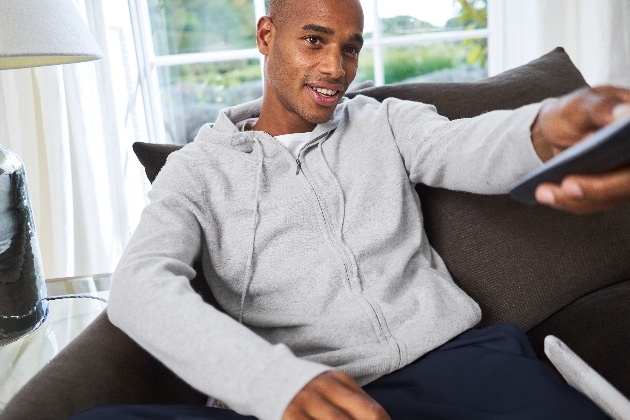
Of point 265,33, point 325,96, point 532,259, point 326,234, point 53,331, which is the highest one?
point 265,33

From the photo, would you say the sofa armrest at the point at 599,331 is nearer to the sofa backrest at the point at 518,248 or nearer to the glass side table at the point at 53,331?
the sofa backrest at the point at 518,248

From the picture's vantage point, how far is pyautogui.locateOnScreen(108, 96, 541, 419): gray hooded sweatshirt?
0.99 metres

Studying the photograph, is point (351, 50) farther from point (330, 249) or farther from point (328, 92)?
point (330, 249)

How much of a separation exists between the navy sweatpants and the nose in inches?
21.4

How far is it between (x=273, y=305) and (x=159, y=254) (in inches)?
9.5

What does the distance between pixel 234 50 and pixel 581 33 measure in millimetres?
1297

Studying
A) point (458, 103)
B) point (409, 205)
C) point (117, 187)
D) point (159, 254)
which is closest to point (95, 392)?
point (159, 254)

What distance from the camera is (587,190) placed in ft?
2.58

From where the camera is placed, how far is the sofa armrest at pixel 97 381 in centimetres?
88

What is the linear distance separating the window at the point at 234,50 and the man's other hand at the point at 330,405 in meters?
2.02

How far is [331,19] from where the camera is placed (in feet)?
4.33

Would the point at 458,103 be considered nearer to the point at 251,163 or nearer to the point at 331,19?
the point at 331,19

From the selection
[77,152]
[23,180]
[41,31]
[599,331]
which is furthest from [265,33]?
[77,152]

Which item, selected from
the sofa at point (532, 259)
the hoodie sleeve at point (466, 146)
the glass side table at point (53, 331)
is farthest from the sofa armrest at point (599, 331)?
the glass side table at point (53, 331)
